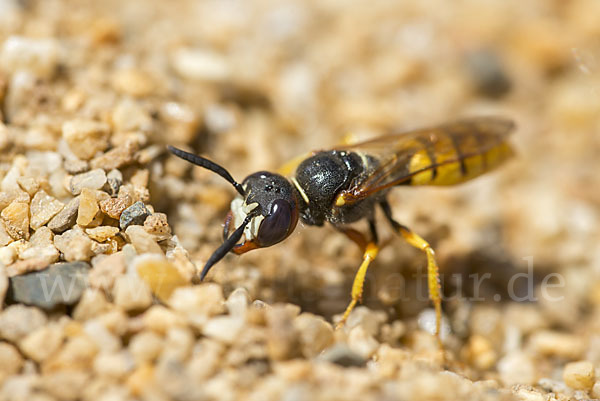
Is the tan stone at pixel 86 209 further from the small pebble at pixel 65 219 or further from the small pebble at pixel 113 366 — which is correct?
the small pebble at pixel 113 366

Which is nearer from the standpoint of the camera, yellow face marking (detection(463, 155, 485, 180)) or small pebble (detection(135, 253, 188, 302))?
small pebble (detection(135, 253, 188, 302))

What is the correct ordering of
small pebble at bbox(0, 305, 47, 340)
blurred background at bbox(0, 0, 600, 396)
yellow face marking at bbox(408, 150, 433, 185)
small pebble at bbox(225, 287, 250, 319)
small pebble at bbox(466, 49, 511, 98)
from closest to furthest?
small pebble at bbox(0, 305, 47, 340), small pebble at bbox(225, 287, 250, 319), blurred background at bbox(0, 0, 600, 396), yellow face marking at bbox(408, 150, 433, 185), small pebble at bbox(466, 49, 511, 98)

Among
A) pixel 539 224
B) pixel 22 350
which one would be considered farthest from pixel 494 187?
pixel 22 350

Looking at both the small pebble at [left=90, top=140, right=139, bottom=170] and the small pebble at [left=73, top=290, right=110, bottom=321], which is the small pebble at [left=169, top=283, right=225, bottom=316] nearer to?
the small pebble at [left=73, top=290, right=110, bottom=321]

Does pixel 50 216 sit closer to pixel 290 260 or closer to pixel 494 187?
pixel 290 260

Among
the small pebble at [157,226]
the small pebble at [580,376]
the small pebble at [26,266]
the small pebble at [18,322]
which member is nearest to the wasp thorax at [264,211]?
the small pebble at [157,226]

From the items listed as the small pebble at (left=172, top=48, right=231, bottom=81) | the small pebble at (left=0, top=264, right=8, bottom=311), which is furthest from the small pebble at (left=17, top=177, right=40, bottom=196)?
the small pebble at (left=172, top=48, right=231, bottom=81)

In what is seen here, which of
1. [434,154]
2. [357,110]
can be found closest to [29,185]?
[434,154]

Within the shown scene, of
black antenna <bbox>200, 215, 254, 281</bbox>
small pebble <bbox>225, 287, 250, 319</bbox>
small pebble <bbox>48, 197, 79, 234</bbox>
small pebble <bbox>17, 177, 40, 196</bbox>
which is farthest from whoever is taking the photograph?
small pebble <bbox>17, 177, 40, 196</bbox>

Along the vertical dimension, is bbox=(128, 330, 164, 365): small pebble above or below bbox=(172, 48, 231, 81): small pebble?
below
